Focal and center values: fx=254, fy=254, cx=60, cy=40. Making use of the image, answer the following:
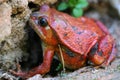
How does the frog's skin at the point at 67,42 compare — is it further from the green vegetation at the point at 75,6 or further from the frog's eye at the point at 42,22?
the green vegetation at the point at 75,6

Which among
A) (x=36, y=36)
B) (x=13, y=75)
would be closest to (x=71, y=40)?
(x=36, y=36)

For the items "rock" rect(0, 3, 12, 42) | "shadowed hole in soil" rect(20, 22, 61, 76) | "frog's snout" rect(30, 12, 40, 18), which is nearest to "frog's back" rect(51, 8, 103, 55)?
"frog's snout" rect(30, 12, 40, 18)

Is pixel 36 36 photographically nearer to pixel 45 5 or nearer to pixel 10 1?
pixel 45 5

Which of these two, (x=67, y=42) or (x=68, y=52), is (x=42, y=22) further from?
(x=68, y=52)

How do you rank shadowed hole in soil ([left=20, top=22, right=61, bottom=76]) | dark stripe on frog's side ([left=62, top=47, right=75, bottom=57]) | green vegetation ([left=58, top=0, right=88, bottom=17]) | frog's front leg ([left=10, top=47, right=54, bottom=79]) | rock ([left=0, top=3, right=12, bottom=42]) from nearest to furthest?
1. rock ([left=0, top=3, right=12, bottom=42])
2. frog's front leg ([left=10, top=47, right=54, bottom=79])
3. dark stripe on frog's side ([left=62, top=47, right=75, bottom=57])
4. shadowed hole in soil ([left=20, top=22, right=61, bottom=76])
5. green vegetation ([left=58, top=0, right=88, bottom=17])

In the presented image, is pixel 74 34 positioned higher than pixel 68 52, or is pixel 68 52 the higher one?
pixel 74 34

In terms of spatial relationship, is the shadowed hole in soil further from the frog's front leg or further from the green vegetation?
the green vegetation

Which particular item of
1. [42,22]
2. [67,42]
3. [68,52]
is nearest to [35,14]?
[42,22]

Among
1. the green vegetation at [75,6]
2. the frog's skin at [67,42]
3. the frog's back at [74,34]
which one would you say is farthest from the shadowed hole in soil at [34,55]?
the green vegetation at [75,6]
